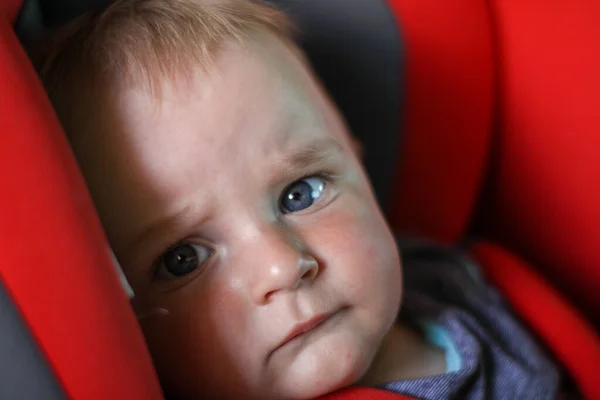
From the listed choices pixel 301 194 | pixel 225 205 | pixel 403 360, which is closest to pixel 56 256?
pixel 225 205

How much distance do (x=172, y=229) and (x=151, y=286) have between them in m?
0.06

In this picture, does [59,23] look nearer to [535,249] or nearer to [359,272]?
[359,272]

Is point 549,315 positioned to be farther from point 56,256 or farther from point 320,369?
point 56,256

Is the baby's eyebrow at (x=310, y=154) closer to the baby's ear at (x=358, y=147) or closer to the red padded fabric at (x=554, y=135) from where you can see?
the baby's ear at (x=358, y=147)

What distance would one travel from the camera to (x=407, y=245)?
3.11 ft

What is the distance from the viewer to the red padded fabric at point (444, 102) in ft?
2.97

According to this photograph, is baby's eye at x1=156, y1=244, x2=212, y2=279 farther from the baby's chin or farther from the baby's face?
the baby's chin

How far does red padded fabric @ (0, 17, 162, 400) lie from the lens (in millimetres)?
455

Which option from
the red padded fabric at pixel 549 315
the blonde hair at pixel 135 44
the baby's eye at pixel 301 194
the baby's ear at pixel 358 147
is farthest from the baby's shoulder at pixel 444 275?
the blonde hair at pixel 135 44

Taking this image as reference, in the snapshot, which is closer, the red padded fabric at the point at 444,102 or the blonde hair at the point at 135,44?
the blonde hair at the point at 135,44

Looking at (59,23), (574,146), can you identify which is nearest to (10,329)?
(59,23)

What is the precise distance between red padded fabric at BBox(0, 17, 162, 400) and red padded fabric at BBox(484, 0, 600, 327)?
2.04 ft

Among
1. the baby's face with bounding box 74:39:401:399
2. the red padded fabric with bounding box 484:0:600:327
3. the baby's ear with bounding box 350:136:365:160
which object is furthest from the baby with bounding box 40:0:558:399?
the red padded fabric with bounding box 484:0:600:327

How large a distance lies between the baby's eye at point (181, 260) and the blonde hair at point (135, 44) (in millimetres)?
145
